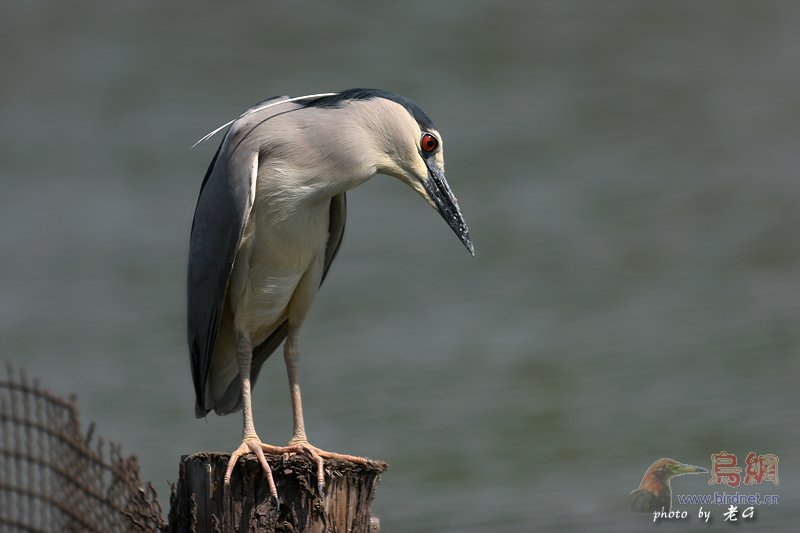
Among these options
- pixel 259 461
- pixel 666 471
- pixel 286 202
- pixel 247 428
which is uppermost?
pixel 286 202

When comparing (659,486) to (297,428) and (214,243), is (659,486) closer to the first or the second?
(297,428)

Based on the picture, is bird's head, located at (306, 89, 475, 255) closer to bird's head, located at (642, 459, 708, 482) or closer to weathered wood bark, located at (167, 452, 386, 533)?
weathered wood bark, located at (167, 452, 386, 533)

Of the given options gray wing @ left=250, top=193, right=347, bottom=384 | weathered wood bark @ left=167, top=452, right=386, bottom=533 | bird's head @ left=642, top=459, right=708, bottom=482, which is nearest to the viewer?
weathered wood bark @ left=167, top=452, right=386, bottom=533

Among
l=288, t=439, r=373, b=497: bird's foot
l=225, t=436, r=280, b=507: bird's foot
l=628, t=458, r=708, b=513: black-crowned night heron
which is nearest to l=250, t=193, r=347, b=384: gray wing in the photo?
l=288, t=439, r=373, b=497: bird's foot

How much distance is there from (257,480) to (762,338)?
20.8 ft

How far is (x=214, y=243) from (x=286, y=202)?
335mm

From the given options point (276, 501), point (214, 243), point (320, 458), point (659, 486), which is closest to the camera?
point (276, 501)

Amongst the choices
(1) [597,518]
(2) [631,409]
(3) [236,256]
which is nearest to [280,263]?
(3) [236,256]

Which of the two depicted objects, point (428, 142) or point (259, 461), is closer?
point (259, 461)

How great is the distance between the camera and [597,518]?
24.0 ft

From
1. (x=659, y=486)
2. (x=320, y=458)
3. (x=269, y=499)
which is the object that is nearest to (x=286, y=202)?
(x=320, y=458)

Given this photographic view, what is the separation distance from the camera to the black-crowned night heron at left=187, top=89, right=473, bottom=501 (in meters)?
4.29

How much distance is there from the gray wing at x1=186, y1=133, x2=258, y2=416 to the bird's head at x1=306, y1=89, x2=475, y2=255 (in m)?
0.45

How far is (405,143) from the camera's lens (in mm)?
4418
